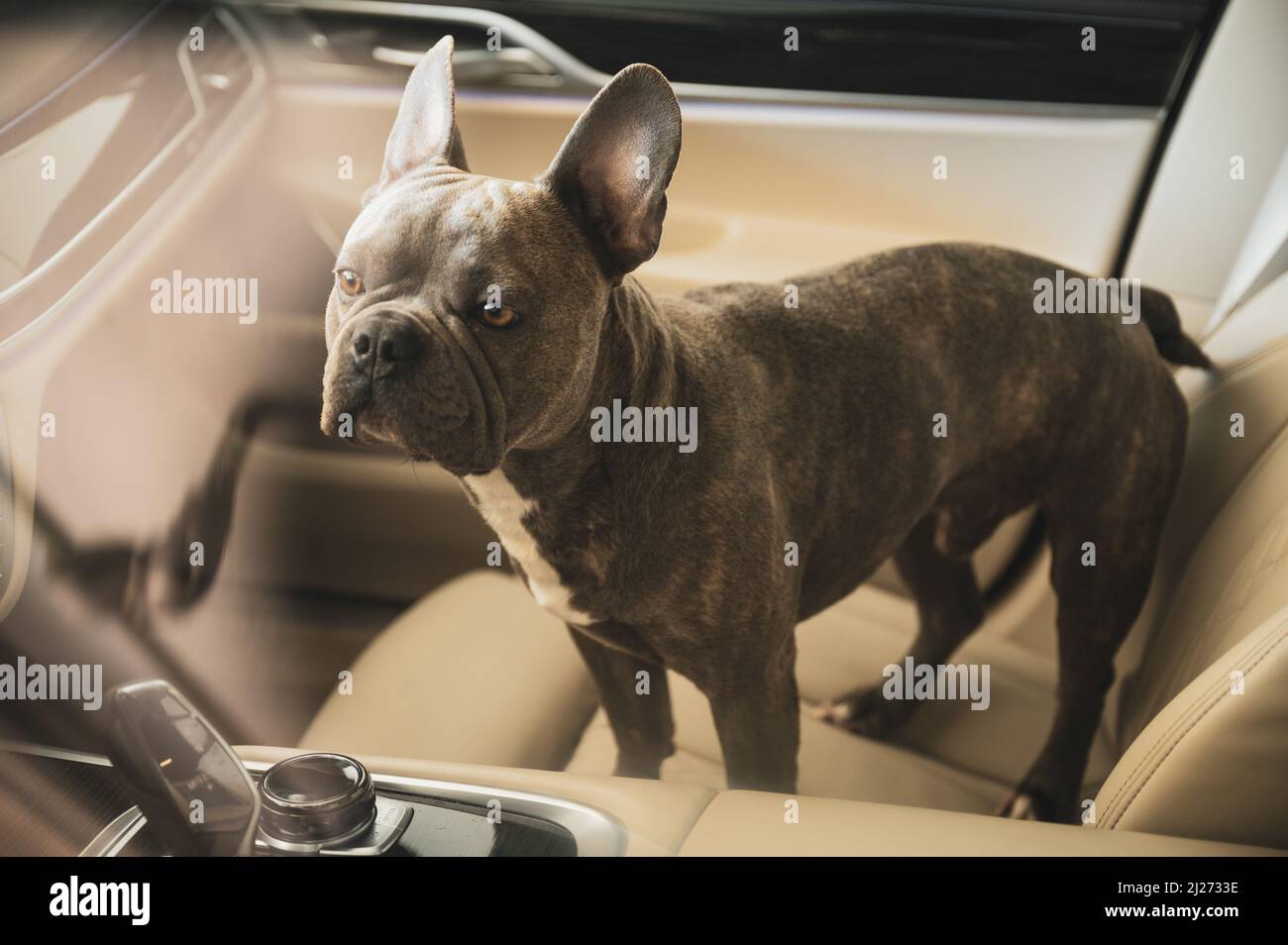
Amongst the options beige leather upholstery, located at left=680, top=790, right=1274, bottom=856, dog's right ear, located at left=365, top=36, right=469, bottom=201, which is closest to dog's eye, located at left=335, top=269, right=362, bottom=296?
dog's right ear, located at left=365, top=36, right=469, bottom=201

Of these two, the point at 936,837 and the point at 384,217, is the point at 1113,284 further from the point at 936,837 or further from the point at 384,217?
the point at 384,217

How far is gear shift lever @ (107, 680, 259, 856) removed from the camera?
2.50 ft

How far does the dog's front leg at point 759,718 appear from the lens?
3.89 ft

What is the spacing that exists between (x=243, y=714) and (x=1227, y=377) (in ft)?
4.62

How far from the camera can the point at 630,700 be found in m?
1.37

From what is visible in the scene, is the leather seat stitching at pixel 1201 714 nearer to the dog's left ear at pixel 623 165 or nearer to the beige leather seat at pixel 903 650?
the beige leather seat at pixel 903 650

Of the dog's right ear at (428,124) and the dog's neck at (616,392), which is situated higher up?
the dog's right ear at (428,124)

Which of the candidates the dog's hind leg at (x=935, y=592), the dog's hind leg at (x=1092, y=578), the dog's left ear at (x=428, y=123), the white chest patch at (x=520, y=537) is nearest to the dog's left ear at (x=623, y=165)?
the dog's left ear at (x=428, y=123)

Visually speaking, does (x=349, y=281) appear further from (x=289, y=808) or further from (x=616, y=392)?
(x=289, y=808)

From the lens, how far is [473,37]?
5.80ft

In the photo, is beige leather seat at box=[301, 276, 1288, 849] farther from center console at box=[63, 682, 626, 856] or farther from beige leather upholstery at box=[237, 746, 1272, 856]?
center console at box=[63, 682, 626, 856]

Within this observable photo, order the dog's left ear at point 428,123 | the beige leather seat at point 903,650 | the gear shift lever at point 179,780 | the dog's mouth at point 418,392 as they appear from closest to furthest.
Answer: the gear shift lever at point 179,780 < the dog's mouth at point 418,392 < the dog's left ear at point 428,123 < the beige leather seat at point 903,650

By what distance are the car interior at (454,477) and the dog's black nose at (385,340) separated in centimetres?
36
